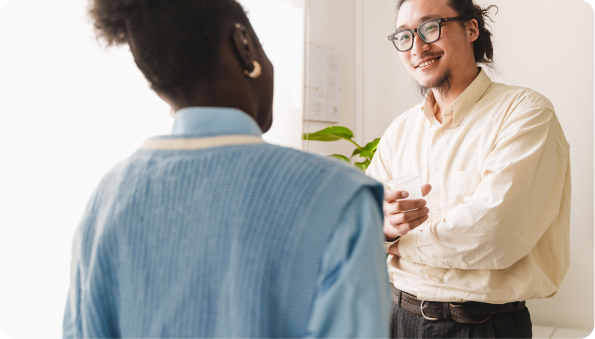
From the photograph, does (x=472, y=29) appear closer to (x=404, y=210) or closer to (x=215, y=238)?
(x=404, y=210)

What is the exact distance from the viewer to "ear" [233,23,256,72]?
552mm

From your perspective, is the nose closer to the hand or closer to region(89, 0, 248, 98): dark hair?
the hand

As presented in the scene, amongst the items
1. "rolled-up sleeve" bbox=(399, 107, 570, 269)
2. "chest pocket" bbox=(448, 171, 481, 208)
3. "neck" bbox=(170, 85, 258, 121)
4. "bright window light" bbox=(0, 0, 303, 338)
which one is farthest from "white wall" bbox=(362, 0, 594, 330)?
"neck" bbox=(170, 85, 258, 121)

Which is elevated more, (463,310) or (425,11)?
(425,11)

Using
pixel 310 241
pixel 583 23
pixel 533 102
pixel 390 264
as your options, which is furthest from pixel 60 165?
pixel 583 23

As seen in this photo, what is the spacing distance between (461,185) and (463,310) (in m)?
0.34

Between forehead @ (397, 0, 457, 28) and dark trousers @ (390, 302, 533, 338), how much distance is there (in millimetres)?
898

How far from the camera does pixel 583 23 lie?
2029 millimetres

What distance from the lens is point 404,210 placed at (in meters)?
1.06

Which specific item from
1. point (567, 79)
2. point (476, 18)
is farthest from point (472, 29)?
point (567, 79)

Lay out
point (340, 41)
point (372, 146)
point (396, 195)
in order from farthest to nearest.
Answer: point (340, 41)
point (372, 146)
point (396, 195)

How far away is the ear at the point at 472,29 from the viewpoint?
1385 mm

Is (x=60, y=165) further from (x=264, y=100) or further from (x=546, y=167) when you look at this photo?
(x=546, y=167)

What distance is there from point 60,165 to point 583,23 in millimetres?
2360
